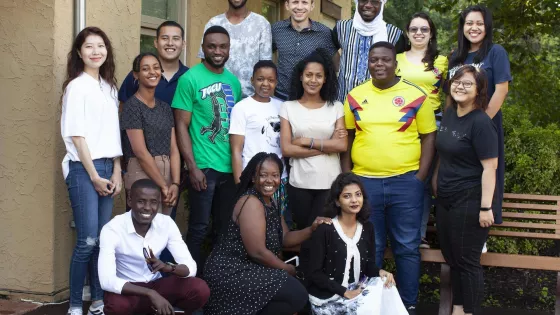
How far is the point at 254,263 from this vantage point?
16.1 feet

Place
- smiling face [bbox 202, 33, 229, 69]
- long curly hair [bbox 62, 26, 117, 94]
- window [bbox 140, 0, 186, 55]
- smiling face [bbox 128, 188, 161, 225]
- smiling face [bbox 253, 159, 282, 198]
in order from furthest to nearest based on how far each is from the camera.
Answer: window [bbox 140, 0, 186, 55] → smiling face [bbox 202, 33, 229, 69] → long curly hair [bbox 62, 26, 117, 94] → smiling face [bbox 253, 159, 282, 198] → smiling face [bbox 128, 188, 161, 225]

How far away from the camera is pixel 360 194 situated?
508 centimetres

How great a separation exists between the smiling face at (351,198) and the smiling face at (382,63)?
80cm

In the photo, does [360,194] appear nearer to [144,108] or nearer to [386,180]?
[386,180]

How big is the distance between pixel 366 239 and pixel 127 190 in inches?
65.0

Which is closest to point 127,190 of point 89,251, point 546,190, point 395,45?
point 89,251

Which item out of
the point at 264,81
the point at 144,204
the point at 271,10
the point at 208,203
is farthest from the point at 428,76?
the point at 271,10

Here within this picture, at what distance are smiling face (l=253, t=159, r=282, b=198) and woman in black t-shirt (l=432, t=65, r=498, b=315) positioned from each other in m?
1.14

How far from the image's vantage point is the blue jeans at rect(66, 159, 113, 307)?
504cm

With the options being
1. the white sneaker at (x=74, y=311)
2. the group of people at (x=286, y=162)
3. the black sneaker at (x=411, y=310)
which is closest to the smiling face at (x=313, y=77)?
the group of people at (x=286, y=162)

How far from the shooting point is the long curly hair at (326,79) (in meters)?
5.58

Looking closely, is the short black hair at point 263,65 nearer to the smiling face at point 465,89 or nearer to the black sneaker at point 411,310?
the smiling face at point 465,89

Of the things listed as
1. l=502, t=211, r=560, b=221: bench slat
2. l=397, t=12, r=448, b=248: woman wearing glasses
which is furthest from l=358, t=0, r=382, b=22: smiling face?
l=502, t=211, r=560, b=221: bench slat

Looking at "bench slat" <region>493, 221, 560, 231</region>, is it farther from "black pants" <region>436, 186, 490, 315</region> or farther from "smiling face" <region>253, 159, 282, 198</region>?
"smiling face" <region>253, 159, 282, 198</region>
